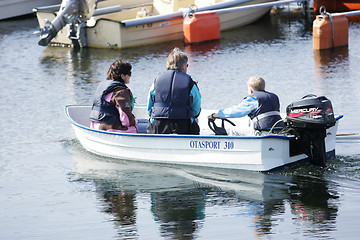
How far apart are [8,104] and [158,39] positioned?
6.25 m

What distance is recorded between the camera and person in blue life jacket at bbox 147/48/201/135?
25.9ft

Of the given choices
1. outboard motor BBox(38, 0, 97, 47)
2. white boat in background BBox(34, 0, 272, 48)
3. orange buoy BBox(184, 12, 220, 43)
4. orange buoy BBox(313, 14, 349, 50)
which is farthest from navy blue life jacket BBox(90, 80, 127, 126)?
orange buoy BBox(184, 12, 220, 43)

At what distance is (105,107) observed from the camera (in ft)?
27.8

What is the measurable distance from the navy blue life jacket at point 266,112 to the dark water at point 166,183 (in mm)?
551

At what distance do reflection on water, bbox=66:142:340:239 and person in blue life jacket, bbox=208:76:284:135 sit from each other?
0.56 m

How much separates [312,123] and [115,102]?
97.1 inches

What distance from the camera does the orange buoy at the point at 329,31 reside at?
51.3 feet

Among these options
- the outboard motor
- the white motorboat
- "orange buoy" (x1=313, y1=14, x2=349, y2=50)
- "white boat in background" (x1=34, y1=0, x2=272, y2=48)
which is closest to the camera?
the white motorboat

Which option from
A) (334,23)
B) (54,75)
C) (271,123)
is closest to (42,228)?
(271,123)

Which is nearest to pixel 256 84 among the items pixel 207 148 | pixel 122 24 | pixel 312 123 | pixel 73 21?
pixel 312 123

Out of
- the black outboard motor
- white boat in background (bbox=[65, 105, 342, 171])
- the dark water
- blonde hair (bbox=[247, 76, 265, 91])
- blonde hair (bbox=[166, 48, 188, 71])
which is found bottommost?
the dark water

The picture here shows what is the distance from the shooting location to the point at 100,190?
Result: 25.0 feet

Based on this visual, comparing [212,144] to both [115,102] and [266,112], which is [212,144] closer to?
[266,112]

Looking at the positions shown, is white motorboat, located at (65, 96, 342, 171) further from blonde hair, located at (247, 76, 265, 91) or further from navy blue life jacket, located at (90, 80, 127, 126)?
blonde hair, located at (247, 76, 265, 91)
